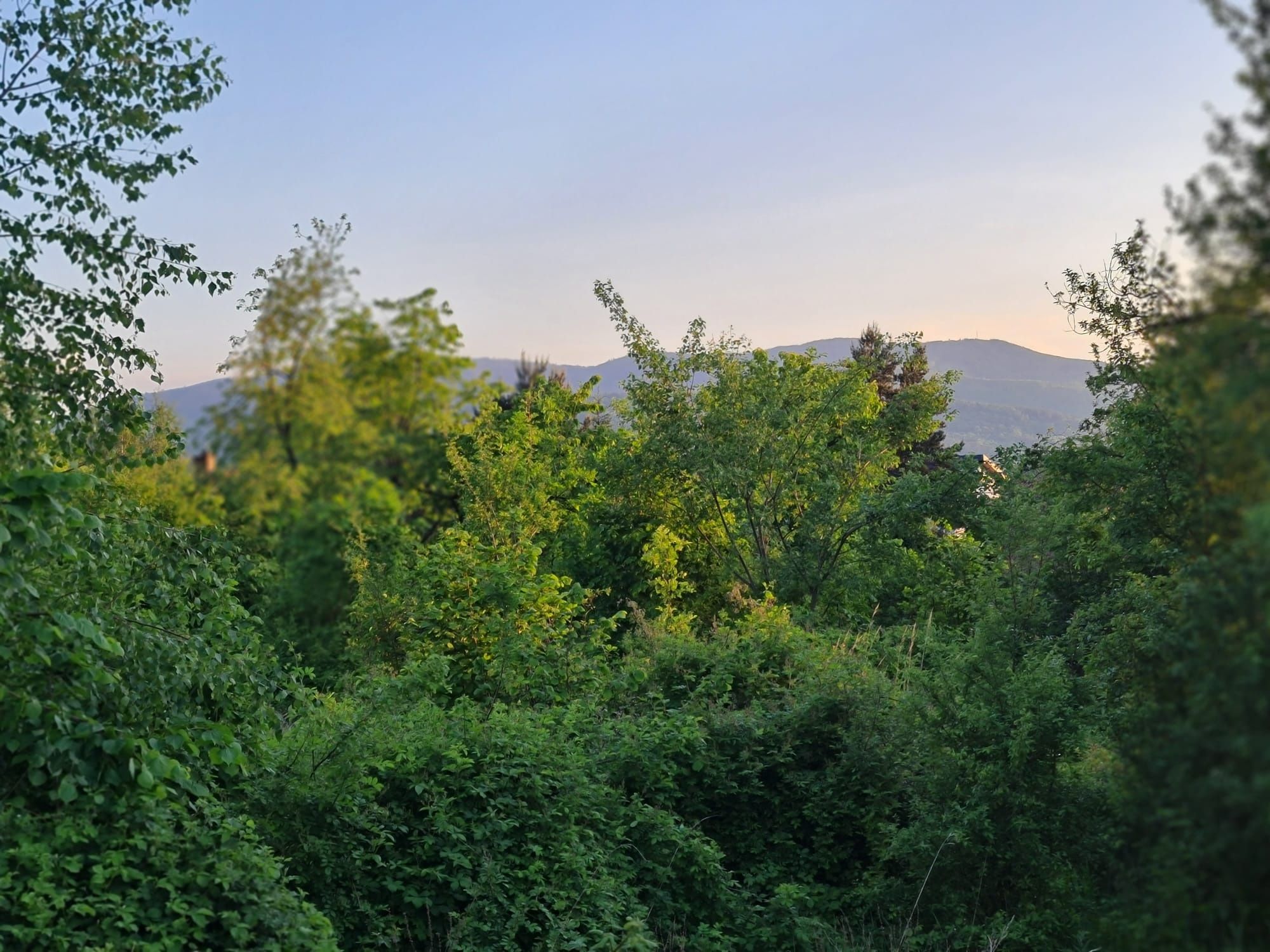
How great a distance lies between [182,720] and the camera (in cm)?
516

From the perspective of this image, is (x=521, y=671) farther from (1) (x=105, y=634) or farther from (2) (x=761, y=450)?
(2) (x=761, y=450)

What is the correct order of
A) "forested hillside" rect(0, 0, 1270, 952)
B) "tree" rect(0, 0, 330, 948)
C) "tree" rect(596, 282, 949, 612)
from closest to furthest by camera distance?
"forested hillside" rect(0, 0, 1270, 952), "tree" rect(0, 0, 330, 948), "tree" rect(596, 282, 949, 612)

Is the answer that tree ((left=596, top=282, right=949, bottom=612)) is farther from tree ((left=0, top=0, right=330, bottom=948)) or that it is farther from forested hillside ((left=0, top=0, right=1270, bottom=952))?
tree ((left=0, top=0, right=330, bottom=948))

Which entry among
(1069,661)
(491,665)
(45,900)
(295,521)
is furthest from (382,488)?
(1069,661)

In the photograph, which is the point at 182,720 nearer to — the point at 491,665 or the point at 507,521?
the point at 507,521

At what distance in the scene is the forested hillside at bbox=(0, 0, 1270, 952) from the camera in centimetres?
256

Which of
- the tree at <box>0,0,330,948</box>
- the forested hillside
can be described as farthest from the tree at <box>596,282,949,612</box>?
the tree at <box>0,0,330,948</box>

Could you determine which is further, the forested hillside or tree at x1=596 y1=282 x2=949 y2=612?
tree at x1=596 y1=282 x2=949 y2=612

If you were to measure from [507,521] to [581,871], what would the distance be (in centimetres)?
312

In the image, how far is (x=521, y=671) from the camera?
10.5 m

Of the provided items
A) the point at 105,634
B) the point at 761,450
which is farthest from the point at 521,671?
the point at 761,450

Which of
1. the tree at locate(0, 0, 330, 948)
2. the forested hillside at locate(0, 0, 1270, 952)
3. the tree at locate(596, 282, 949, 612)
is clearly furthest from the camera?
the tree at locate(596, 282, 949, 612)

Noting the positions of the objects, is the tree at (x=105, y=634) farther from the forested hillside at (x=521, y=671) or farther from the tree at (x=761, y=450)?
the tree at (x=761, y=450)

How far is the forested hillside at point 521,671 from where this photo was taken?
2.56m
